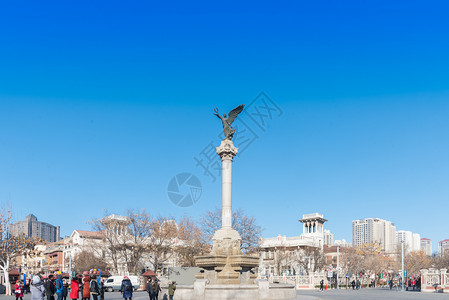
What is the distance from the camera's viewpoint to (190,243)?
2413 inches

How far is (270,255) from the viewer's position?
110 meters

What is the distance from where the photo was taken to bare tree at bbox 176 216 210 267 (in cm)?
5912

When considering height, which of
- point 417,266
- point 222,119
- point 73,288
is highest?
point 222,119

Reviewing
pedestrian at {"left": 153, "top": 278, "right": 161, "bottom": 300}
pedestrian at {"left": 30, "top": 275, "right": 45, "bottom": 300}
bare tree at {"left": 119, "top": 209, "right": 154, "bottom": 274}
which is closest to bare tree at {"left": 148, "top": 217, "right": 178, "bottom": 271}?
bare tree at {"left": 119, "top": 209, "right": 154, "bottom": 274}

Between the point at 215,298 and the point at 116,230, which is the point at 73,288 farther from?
the point at 116,230

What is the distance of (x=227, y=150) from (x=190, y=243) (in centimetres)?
3349

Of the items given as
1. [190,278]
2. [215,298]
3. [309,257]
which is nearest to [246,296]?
[215,298]

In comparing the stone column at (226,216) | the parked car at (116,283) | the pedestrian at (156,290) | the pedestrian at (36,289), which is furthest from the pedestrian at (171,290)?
the parked car at (116,283)

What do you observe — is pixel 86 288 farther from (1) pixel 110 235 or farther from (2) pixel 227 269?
(1) pixel 110 235

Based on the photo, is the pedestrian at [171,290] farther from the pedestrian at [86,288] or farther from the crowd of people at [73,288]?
the pedestrian at [86,288]

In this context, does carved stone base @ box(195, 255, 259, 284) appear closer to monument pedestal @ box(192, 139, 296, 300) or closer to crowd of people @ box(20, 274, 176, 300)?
monument pedestal @ box(192, 139, 296, 300)

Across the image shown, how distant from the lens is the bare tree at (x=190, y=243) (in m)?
59.1

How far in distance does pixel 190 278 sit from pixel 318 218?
88781 millimetres

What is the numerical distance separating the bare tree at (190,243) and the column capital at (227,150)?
2924cm
